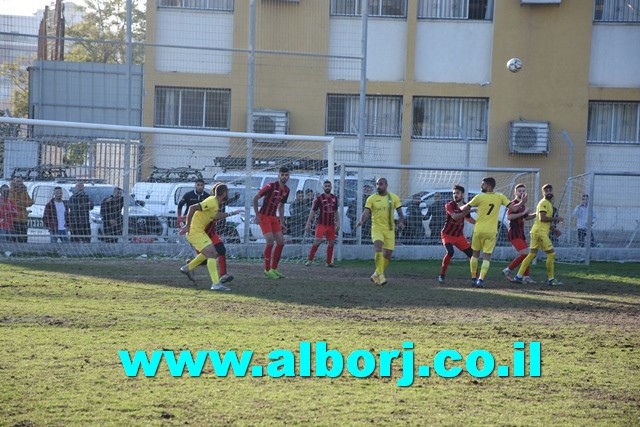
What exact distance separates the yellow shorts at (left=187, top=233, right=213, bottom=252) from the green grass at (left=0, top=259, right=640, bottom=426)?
2.23 ft

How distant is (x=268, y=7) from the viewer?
86.2 feet

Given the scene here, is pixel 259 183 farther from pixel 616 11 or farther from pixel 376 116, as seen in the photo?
pixel 616 11

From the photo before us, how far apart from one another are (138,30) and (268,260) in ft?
118

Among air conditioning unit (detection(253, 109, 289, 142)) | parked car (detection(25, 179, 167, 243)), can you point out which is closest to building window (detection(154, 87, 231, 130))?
air conditioning unit (detection(253, 109, 289, 142))

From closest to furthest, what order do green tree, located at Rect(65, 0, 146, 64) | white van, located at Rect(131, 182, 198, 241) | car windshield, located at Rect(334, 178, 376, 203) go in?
white van, located at Rect(131, 182, 198, 241), car windshield, located at Rect(334, 178, 376, 203), green tree, located at Rect(65, 0, 146, 64)

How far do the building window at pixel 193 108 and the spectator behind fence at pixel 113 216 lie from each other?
6.74 meters

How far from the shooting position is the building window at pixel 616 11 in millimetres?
28969

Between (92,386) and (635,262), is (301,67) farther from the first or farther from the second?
(92,386)

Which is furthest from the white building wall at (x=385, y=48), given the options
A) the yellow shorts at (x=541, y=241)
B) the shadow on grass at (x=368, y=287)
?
the yellow shorts at (x=541, y=241)

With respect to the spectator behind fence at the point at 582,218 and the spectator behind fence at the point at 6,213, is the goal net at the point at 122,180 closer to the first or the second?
the spectator behind fence at the point at 6,213

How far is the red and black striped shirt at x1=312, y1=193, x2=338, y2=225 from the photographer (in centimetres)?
2003

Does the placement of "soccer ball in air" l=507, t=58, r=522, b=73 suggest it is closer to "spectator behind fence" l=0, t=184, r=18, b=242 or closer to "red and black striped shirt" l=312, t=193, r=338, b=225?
"red and black striped shirt" l=312, t=193, r=338, b=225

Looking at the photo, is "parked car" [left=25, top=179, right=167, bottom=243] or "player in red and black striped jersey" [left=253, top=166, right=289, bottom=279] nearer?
"player in red and black striped jersey" [left=253, top=166, right=289, bottom=279]

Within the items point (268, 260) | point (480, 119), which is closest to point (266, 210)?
point (268, 260)
